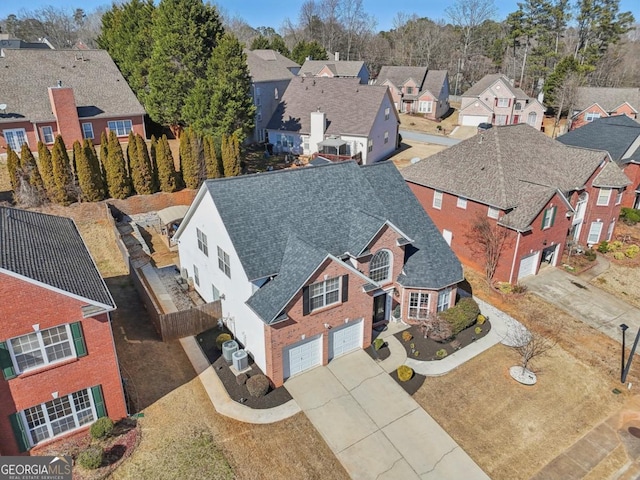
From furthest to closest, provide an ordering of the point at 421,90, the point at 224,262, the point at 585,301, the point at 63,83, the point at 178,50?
the point at 421,90 < the point at 63,83 < the point at 178,50 < the point at 585,301 < the point at 224,262

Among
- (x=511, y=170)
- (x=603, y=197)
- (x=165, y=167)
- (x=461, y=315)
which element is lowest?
(x=461, y=315)

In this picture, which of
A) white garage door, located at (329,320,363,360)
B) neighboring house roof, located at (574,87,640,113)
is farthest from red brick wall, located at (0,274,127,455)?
neighboring house roof, located at (574,87,640,113)

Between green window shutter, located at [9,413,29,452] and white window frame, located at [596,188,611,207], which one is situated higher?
white window frame, located at [596,188,611,207]

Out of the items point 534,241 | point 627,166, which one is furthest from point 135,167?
point 627,166

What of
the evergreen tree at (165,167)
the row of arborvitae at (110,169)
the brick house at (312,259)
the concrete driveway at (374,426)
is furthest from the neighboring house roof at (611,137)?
the evergreen tree at (165,167)

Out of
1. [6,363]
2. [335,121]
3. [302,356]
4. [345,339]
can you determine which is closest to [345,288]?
[345,339]

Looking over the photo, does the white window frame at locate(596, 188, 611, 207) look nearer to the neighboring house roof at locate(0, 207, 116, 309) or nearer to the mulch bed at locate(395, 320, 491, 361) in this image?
the mulch bed at locate(395, 320, 491, 361)

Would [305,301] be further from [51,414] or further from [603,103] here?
[603,103]
